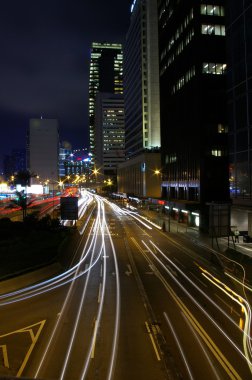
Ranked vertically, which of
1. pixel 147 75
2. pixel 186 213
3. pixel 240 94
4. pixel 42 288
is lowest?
pixel 42 288

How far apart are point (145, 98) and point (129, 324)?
128 meters

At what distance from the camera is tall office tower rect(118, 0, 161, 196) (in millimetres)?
125188

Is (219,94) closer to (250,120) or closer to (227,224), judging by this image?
(250,120)

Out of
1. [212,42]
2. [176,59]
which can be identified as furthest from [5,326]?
[176,59]

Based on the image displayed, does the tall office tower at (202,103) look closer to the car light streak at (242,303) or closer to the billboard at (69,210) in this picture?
the billboard at (69,210)

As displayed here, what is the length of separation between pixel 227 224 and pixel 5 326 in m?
Result: 21.8

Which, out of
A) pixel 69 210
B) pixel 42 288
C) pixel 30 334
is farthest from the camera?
pixel 69 210

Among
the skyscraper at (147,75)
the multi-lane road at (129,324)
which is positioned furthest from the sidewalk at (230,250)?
the skyscraper at (147,75)

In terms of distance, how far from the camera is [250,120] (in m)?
39.1

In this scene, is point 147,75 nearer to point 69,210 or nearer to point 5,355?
point 69,210

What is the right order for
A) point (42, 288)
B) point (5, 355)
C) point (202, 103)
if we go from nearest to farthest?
point (5, 355) → point (42, 288) → point (202, 103)

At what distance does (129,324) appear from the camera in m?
18.0

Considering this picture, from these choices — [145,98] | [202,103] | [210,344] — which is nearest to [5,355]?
[210,344]

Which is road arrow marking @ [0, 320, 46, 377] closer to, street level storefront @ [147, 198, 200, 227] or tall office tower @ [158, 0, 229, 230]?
tall office tower @ [158, 0, 229, 230]
